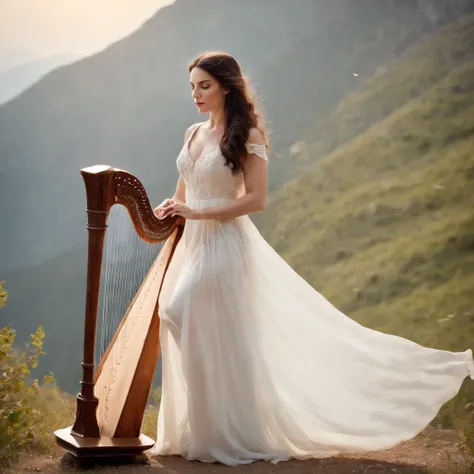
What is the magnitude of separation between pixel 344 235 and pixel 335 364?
2390 mm

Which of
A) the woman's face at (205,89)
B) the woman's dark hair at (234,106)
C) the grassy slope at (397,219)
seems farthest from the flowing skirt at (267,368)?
the grassy slope at (397,219)

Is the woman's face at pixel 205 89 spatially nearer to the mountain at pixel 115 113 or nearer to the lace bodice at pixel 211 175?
the lace bodice at pixel 211 175

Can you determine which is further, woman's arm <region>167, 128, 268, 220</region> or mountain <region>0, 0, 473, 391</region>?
mountain <region>0, 0, 473, 391</region>

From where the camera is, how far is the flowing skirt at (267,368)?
10.9ft

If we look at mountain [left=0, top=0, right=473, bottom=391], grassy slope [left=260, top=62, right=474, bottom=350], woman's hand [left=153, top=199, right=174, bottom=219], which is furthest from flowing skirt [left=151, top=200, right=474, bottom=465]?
mountain [left=0, top=0, right=473, bottom=391]

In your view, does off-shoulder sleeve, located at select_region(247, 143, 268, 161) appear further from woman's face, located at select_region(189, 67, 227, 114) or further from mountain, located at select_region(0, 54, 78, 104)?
mountain, located at select_region(0, 54, 78, 104)

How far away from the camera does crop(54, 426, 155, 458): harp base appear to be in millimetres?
3146

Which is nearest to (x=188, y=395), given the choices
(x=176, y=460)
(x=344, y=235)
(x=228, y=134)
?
(x=176, y=460)

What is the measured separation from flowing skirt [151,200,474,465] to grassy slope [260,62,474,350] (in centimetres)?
169

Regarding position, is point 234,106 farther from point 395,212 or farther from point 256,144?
point 395,212

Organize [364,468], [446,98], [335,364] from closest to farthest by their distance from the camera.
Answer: [364,468]
[335,364]
[446,98]

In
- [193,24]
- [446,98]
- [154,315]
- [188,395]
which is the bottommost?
[188,395]

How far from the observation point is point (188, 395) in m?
3.34

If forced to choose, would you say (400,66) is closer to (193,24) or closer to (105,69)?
(193,24)
